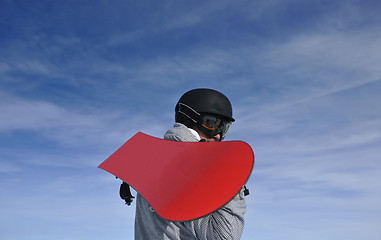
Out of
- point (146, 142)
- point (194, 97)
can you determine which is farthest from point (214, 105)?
point (146, 142)

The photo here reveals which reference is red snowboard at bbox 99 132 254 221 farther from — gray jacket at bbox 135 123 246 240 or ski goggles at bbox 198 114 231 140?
ski goggles at bbox 198 114 231 140

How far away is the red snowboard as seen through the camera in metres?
2.84

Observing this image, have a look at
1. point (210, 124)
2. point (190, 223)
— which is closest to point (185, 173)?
point (190, 223)

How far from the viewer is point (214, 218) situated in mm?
3285

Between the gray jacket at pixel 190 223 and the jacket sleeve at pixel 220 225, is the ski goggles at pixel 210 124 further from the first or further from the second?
the jacket sleeve at pixel 220 225

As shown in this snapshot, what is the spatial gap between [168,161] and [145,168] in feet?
0.73

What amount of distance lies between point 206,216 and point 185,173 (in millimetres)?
412

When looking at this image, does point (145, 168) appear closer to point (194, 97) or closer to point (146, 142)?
point (146, 142)

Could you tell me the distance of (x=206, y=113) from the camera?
4230mm

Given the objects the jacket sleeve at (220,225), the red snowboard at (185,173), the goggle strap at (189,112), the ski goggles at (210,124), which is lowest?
the jacket sleeve at (220,225)

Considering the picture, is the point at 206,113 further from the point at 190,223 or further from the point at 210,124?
the point at 190,223

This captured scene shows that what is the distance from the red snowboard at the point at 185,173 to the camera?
9.32ft

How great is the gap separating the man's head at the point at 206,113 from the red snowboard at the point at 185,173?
2.47 ft

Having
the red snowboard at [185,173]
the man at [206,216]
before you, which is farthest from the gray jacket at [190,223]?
the red snowboard at [185,173]
